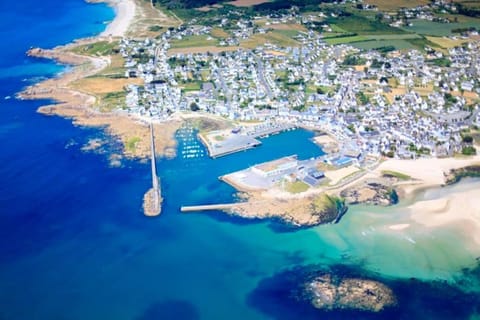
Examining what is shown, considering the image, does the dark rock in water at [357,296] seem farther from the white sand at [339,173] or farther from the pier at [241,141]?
the pier at [241,141]

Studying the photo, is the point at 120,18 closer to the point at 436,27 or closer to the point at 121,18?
the point at 121,18

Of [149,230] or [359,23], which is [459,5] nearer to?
[359,23]

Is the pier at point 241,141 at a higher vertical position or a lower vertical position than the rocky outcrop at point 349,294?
higher

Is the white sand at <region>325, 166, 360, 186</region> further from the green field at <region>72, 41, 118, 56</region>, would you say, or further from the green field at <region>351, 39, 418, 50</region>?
the green field at <region>72, 41, 118, 56</region>

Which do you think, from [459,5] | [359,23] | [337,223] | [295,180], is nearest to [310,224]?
[337,223]

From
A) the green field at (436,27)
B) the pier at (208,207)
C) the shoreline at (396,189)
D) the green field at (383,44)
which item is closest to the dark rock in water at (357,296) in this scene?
the shoreline at (396,189)
